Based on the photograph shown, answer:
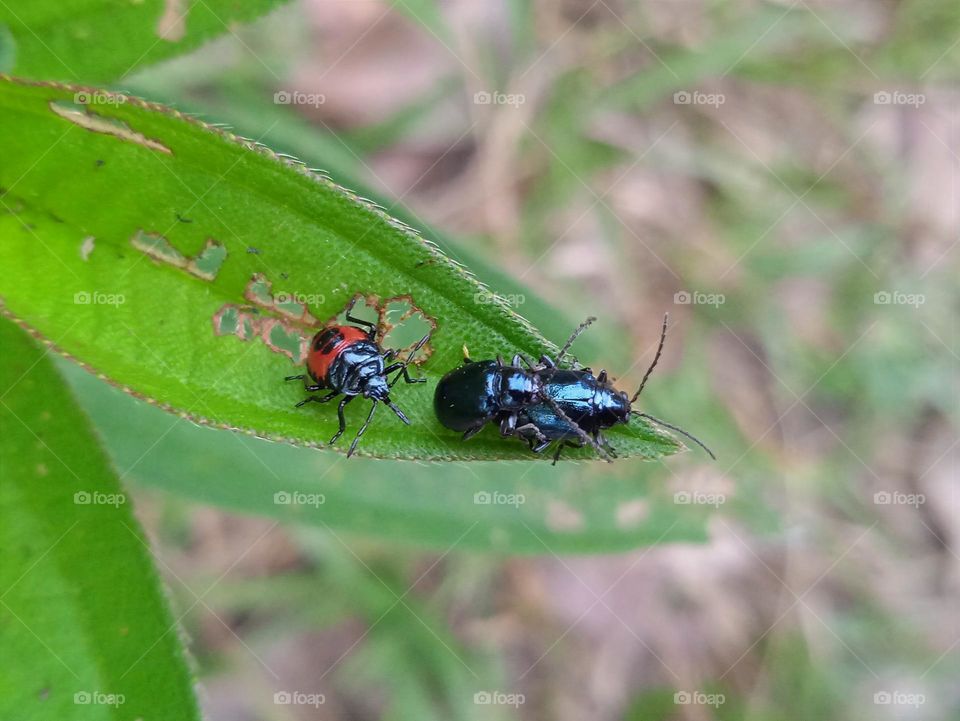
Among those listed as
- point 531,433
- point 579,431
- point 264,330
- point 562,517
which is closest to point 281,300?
point 264,330

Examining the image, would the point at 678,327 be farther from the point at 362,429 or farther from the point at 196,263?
the point at 196,263

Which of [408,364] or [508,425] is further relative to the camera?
[508,425]

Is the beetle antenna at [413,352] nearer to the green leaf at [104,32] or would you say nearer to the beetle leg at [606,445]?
the beetle leg at [606,445]

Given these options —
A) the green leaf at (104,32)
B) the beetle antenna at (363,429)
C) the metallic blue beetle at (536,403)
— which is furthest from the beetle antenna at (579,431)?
the green leaf at (104,32)

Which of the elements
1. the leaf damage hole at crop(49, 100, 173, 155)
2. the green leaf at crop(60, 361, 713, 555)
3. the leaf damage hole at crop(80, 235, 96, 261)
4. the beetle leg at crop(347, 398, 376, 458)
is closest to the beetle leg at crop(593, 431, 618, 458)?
the beetle leg at crop(347, 398, 376, 458)

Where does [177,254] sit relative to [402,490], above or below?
above

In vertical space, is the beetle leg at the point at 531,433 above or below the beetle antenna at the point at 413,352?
below
